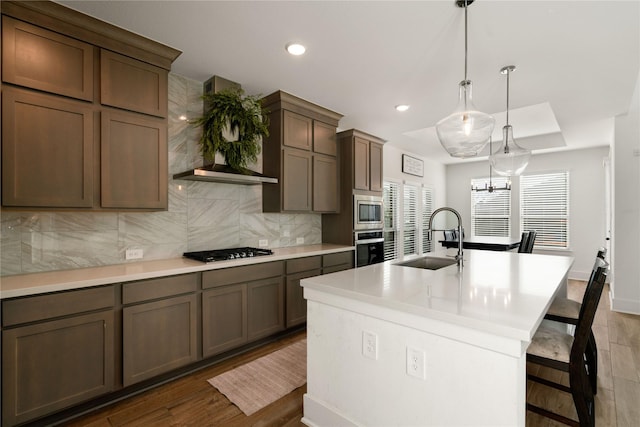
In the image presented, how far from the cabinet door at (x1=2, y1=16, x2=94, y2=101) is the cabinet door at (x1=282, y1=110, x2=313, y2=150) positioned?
1.84 metres

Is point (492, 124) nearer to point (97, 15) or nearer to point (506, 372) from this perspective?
point (506, 372)

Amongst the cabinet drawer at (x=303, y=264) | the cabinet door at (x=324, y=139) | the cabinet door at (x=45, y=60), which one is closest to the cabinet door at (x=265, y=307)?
→ the cabinet drawer at (x=303, y=264)

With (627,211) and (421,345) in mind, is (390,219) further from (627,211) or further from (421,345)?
(421,345)

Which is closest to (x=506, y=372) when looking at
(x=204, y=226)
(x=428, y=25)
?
(x=428, y=25)

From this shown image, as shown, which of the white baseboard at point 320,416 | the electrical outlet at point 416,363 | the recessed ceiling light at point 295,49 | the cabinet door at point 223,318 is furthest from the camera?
the cabinet door at point 223,318

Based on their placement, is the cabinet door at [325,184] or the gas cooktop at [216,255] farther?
the cabinet door at [325,184]

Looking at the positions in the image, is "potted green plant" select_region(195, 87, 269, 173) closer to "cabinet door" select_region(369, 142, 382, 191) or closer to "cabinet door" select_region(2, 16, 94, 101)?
"cabinet door" select_region(2, 16, 94, 101)

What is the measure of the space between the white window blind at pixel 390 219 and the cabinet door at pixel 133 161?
410 centimetres

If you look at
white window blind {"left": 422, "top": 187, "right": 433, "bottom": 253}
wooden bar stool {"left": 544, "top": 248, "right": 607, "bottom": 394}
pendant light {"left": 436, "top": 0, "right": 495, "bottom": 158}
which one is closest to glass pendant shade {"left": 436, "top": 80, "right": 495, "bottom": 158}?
pendant light {"left": 436, "top": 0, "right": 495, "bottom": 158}

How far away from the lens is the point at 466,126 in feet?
6.96

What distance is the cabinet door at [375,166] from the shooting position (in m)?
4.64

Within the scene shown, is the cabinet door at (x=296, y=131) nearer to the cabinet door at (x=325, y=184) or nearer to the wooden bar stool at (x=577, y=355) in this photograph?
the cabinet door at (x=325, y=184)

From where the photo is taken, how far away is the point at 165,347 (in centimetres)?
238

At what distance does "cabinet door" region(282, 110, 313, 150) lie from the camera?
3.56m
